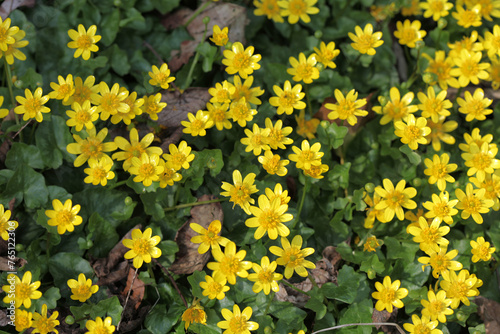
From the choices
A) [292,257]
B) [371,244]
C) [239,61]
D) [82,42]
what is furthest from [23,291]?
[371,244]

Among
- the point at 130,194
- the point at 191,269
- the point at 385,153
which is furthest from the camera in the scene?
the point at 385,153

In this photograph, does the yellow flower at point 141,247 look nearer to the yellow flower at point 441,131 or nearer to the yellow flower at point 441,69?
the yellow flower at point 441,131

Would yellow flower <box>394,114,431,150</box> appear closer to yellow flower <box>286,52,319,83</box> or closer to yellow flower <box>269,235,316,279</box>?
yellow flower <box>286,52,319,83</box>

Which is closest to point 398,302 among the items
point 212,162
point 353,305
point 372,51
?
point 353,305

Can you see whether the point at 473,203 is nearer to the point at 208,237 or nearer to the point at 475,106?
the point at 475,106

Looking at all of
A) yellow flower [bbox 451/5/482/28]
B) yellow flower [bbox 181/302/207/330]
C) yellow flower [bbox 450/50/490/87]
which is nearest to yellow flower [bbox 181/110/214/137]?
yellow flower [bbox 181/302/207/330]

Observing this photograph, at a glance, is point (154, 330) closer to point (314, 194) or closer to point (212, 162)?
point (212, 162)
